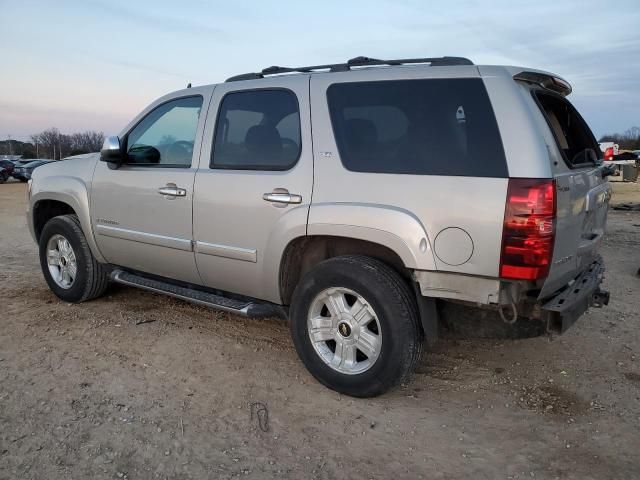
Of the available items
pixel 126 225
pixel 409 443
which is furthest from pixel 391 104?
pixel 126 225

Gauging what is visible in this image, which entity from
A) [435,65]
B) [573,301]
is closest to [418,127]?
[435,65]

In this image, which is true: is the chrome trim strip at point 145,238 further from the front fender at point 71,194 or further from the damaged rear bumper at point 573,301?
the damaged rear bumper at point 573,301

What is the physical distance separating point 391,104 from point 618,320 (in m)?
3.18

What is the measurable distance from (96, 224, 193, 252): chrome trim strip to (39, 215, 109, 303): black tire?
0.36 m

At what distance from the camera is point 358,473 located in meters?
2.67

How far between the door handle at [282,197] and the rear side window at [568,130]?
1.52m

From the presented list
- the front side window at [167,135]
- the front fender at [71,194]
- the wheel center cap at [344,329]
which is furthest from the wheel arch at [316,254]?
the front fender at [71,194]

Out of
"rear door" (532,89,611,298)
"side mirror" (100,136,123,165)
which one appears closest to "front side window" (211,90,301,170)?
"side mirror" (100,136,123,165)

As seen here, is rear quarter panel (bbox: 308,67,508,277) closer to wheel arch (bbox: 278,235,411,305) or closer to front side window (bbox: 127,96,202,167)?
wheel arch (bbox: 278,235,411,305)

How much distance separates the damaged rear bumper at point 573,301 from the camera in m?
3.02

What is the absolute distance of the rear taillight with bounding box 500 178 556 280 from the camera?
2736 millimetres

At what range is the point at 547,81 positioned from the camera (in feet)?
11.0

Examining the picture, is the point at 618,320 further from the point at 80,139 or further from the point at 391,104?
the point at 80,139

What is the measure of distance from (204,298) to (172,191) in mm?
836
